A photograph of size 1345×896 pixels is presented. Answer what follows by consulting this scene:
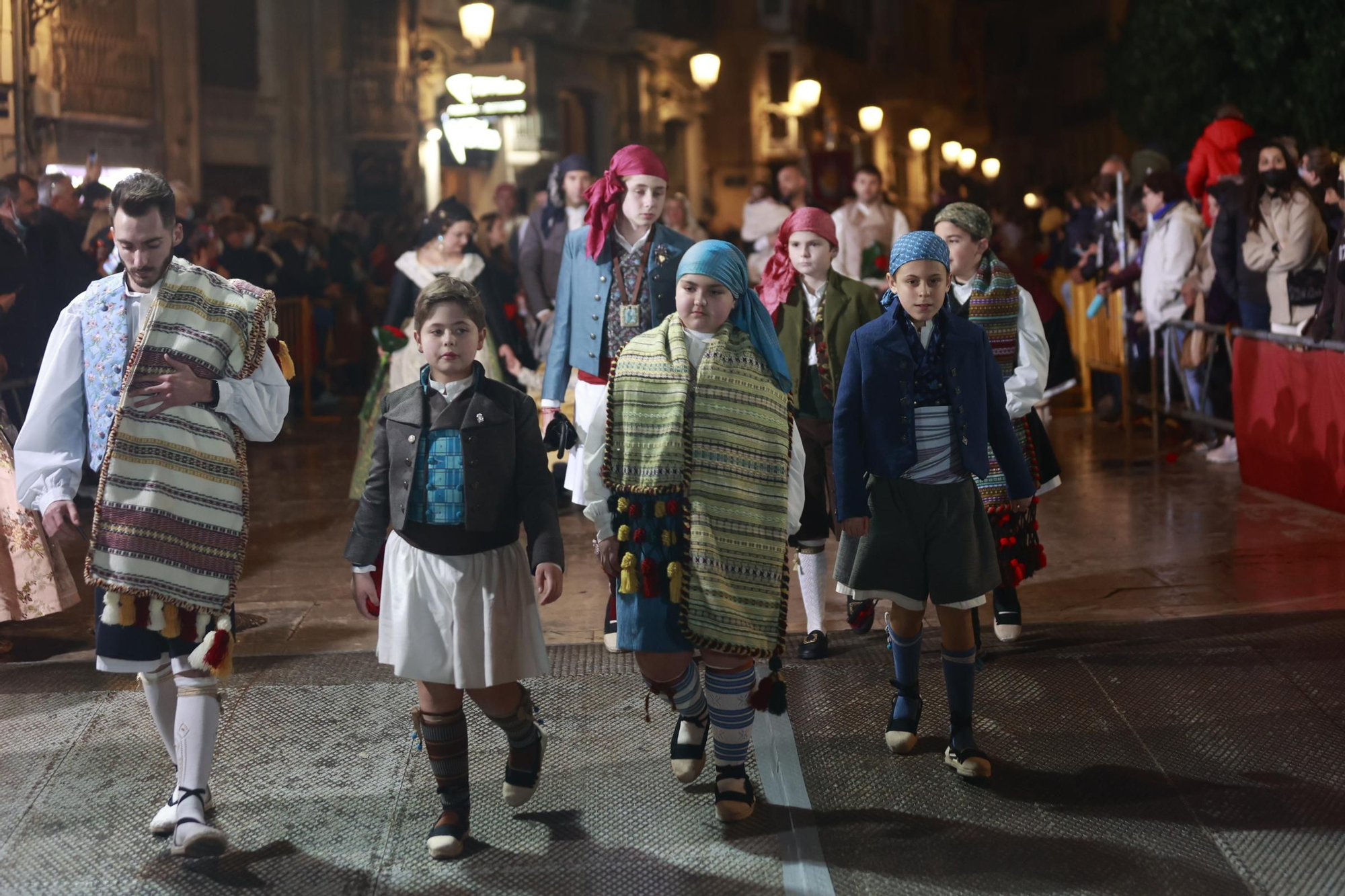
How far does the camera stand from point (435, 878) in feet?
13.6

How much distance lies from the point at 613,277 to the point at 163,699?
259 centimetres

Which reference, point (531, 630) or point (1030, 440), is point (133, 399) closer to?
point (531, 630)

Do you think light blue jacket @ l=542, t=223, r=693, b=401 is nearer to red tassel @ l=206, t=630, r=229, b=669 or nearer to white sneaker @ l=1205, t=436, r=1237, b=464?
red tassel @ l=206, t=630, r=229, b=669

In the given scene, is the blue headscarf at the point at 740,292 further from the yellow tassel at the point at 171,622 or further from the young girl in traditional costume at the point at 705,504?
the yellow tassel at the point at 171,622

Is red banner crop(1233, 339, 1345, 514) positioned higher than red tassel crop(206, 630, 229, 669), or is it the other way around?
red banner crop(1233, 339, 1345, 514)

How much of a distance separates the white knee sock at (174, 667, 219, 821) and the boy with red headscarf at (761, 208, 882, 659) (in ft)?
8.29

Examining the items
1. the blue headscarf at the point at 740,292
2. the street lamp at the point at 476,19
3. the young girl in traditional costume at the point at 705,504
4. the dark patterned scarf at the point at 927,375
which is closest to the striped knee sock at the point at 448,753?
the young girl in traditional costume at the point at 705,504

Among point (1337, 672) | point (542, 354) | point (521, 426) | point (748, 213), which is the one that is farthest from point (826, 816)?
point (748, 213)

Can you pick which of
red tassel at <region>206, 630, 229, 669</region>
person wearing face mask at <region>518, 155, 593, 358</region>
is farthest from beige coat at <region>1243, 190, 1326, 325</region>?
red tassel at <region>206, 630, 229, 669</region>

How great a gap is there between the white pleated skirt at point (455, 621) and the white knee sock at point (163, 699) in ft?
2.48

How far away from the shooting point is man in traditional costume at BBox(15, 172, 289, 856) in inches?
171

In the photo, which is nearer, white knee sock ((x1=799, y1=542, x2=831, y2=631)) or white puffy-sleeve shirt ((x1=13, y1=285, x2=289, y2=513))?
white puffy-sleeve shirt ((x1=13, y1=285, x2=289, y2=513))

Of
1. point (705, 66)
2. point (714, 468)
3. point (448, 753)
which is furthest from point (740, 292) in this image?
point (705, 66)

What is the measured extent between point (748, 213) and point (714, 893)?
38.1 feet
